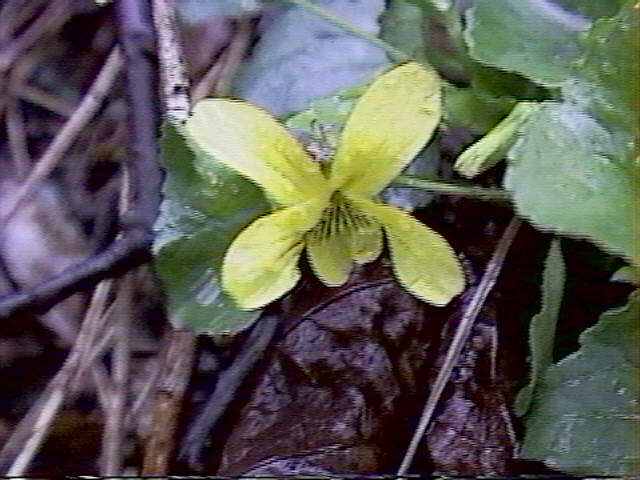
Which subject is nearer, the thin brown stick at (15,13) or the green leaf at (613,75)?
the green leaf at (613,75)

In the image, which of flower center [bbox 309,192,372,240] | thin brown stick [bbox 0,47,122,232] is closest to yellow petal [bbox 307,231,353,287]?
flower center [bbox 309,192,372,240]

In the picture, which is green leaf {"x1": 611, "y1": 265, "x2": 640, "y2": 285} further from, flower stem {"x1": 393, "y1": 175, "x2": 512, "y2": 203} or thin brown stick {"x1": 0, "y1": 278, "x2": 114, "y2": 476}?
thin brown stick {"x1": 0, "y1": 278, "x2": 114, "y2": 476}

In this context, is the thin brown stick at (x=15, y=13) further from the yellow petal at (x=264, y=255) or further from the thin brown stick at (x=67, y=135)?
the yellow petal at (x=264, y=255)

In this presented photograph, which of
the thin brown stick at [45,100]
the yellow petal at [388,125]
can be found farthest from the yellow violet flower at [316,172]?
the thin brown stick at [45,100]

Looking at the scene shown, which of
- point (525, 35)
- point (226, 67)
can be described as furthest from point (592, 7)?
point (226, 67)

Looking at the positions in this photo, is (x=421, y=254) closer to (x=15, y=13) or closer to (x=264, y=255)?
(x=264, y=255)

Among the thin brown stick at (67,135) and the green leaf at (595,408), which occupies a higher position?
the thin brown stick at (67,135)

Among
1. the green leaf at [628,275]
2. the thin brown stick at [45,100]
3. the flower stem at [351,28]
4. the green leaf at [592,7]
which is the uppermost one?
the green leaf at [592,7]
